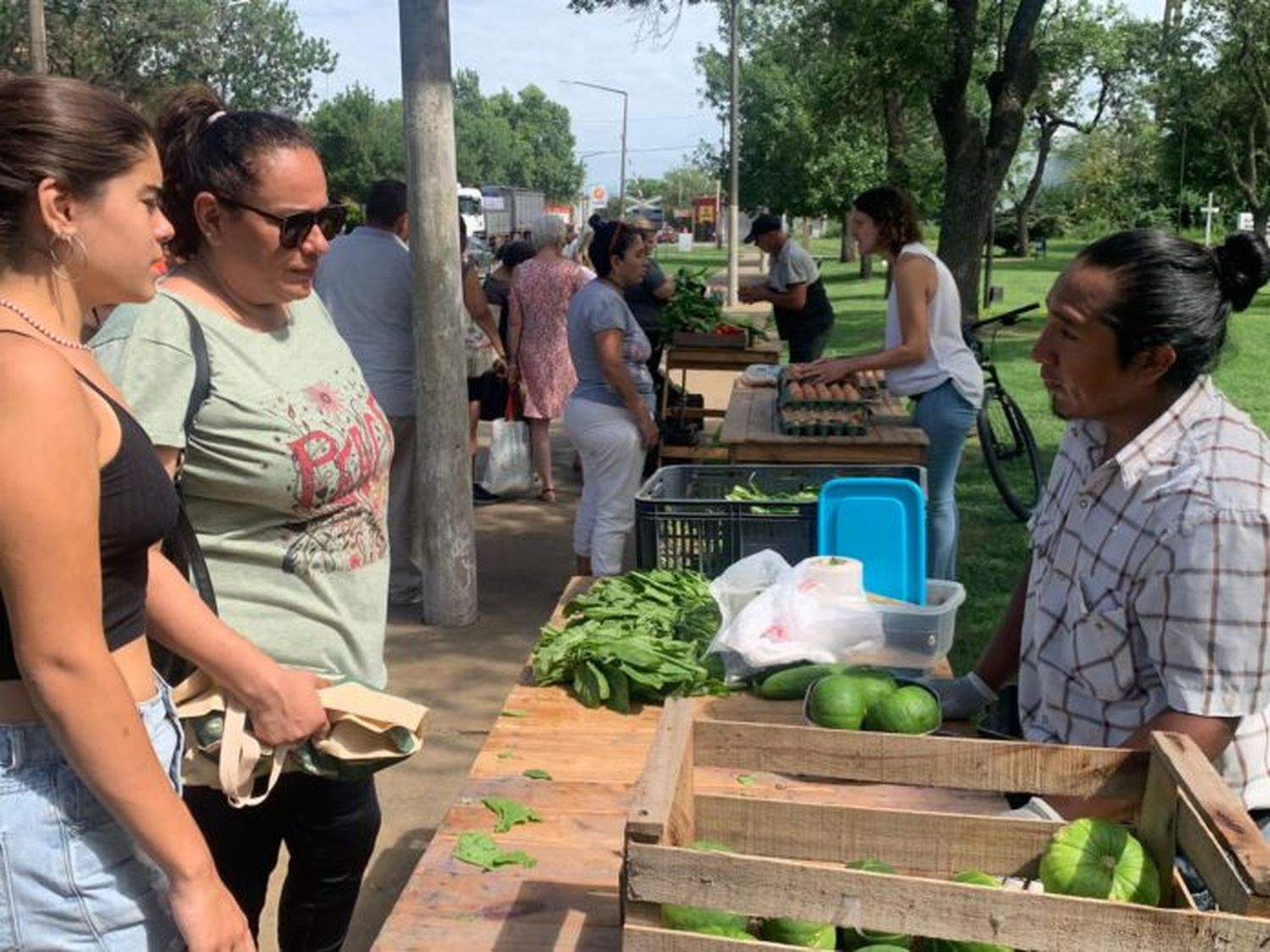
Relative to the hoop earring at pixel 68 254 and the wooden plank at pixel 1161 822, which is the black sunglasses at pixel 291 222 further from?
the wooden plank at pixel 1161 822

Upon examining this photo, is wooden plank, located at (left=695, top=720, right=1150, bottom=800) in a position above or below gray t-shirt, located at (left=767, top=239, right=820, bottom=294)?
below

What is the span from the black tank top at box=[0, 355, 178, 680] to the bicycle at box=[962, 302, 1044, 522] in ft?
19.9

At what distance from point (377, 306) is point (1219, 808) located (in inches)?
199

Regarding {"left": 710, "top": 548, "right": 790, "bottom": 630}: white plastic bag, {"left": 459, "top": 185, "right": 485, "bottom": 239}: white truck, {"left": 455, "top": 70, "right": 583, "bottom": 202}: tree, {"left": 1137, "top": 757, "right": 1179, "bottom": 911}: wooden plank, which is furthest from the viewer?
{"left": 455, "top": 70, "right": 583, "bottom": 202}: tree

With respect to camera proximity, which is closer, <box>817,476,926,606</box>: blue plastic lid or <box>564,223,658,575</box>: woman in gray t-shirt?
<box>817,476,926,606</box>: blue plastic lid

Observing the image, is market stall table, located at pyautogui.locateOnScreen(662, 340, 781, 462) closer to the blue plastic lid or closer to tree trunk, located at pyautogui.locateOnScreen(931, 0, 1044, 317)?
tree trunk, located at pyautogui.locateOnScreen(931, 0, 1044, 317)

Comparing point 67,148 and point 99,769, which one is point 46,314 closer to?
point 67,148

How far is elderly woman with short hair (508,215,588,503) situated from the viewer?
8023 millimetres

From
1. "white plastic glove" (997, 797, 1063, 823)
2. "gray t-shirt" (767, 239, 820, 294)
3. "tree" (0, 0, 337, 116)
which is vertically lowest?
"white plastic glove" (997, 797, 1063, 823)

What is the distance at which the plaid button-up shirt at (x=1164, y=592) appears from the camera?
1901 millimetres

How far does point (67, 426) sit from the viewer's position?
1.37 m

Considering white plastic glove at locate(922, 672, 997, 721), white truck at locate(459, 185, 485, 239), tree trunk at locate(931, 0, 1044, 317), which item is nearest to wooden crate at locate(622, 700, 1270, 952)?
white plastic glove at locate(922, 672, 997, 721)

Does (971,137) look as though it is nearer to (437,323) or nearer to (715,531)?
(437,323)

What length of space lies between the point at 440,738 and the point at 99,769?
3.43 meters
